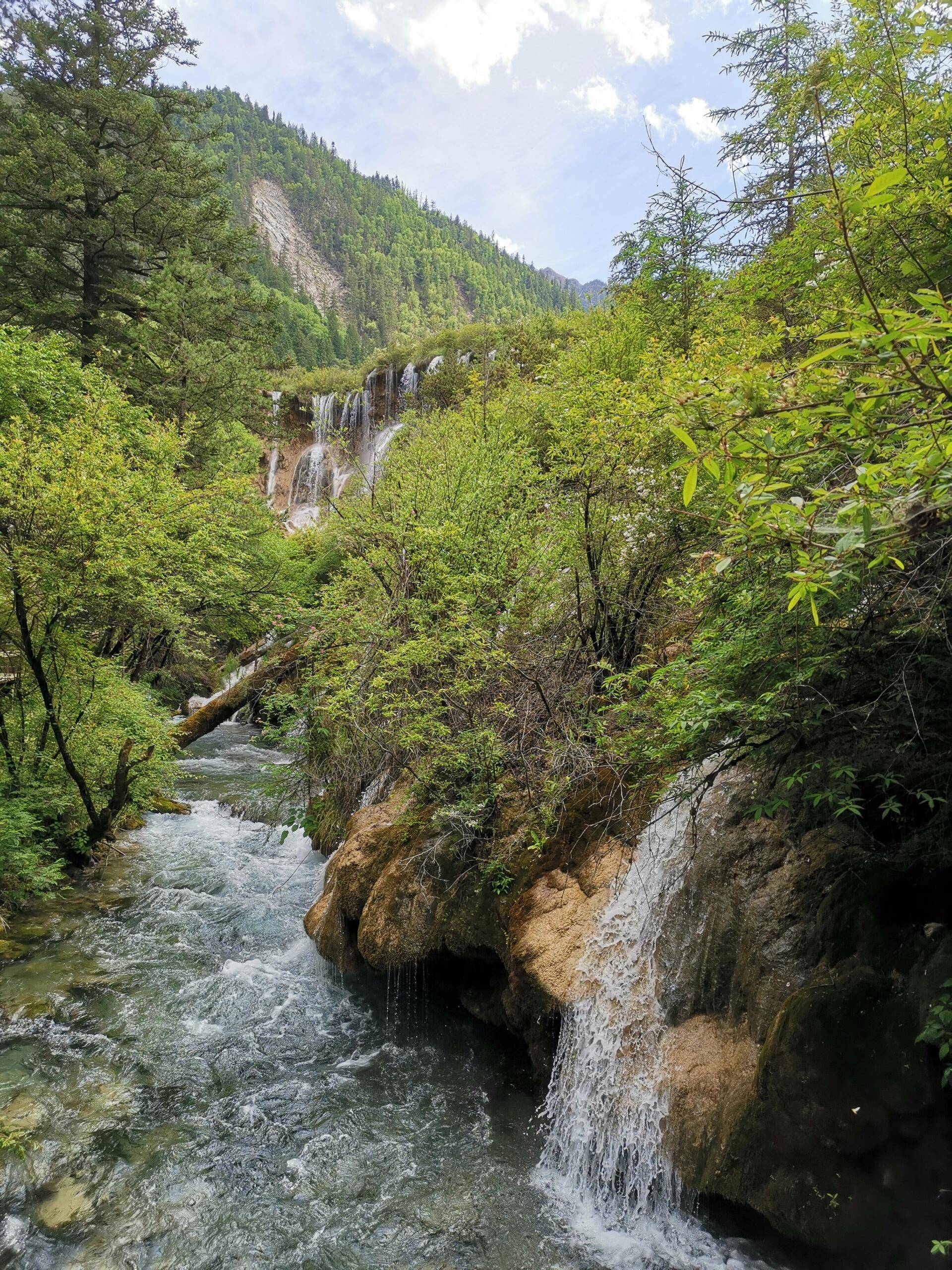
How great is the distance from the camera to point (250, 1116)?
5.30 m

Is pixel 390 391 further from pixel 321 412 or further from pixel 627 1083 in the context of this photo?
pixel 627 1083

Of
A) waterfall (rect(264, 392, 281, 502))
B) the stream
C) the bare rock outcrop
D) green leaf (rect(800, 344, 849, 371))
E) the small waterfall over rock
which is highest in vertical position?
the bare rock outcrop

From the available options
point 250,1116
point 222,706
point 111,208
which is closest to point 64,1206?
point 250,1116

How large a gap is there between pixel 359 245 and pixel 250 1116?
506 ft

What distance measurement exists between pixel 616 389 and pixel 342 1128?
7259 millimetres

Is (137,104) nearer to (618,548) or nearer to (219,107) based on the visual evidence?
(618,548)

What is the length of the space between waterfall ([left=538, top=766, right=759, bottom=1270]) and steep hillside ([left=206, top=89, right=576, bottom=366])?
3696 inches

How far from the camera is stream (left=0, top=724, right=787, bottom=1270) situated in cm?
414

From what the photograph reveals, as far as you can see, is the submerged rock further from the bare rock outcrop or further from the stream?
the bare rock outcrop

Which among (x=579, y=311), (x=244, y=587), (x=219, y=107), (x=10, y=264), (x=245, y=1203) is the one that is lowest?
(x=245, y=1203)

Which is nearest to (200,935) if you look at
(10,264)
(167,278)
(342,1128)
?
(342,1128)

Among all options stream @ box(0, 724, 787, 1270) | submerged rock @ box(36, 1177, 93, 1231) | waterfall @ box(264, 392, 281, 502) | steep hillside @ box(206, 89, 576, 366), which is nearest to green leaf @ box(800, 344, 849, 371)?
stream @ box(0, 724, 787, 1270)

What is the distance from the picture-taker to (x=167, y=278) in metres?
13.3

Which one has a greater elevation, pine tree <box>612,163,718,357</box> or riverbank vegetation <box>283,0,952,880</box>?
pine tree <box>612,163,718,357</box>
